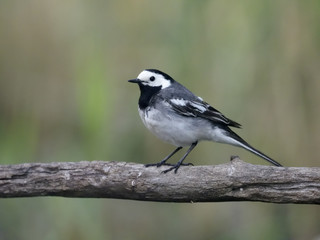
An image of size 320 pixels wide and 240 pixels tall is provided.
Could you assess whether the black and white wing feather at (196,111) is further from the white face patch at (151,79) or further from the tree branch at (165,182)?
the tree branch at (165,182)

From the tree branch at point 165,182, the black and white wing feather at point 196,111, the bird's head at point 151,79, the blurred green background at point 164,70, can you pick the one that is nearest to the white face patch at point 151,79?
the bird's head at point 151,79

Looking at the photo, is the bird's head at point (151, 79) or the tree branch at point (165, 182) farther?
the bird's head at point (151, 79)

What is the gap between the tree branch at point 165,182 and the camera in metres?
2.76

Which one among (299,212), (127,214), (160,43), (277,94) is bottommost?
(127,214)

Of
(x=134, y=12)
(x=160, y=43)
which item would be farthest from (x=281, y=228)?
(x=134, y=12)

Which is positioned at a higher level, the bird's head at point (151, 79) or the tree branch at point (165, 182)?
the bird's head at point (151, 79)

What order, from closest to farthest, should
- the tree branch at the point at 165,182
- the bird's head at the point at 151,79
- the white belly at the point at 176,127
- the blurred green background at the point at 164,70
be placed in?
the tree branch at the point at 165,182
the white belly at the point at 176,127
the bird's head at the point at 151,79
the blurred green background at the point at 164,70

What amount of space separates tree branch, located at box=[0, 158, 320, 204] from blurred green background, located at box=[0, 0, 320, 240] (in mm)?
1142

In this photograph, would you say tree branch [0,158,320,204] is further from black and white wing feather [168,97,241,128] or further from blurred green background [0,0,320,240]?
blurred green background [0,0,320,240]

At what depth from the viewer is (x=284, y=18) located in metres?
4.11

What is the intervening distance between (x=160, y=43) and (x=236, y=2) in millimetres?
692

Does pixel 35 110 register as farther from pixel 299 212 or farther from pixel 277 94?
pixel 299 212

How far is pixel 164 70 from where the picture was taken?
446 centimetres

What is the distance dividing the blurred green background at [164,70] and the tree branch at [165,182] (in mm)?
1142
